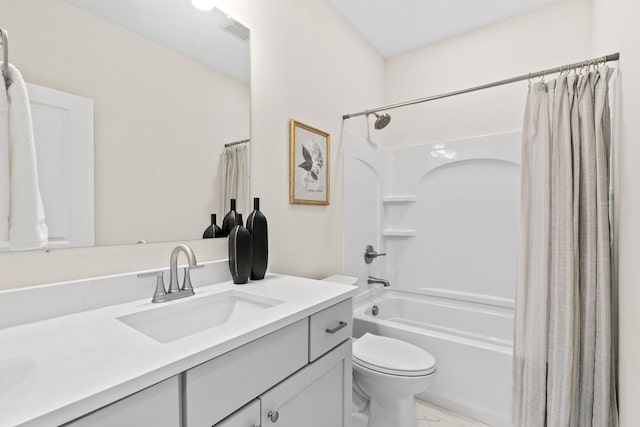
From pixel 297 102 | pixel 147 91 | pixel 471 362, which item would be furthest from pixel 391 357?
pixel 147 91

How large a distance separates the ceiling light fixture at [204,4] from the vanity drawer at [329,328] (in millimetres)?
1358

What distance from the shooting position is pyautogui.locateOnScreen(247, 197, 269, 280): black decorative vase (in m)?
1.34

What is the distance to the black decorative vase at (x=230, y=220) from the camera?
137cm

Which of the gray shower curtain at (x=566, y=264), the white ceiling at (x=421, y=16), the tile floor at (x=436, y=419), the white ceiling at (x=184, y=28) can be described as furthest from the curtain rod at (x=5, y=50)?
the tile floor at (x=436, y=419)

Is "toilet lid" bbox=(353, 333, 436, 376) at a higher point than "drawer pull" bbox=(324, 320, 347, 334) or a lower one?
lower

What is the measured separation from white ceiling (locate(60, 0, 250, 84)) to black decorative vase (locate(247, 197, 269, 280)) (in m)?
0.69

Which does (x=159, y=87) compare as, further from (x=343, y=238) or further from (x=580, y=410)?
(x=580, y=410)

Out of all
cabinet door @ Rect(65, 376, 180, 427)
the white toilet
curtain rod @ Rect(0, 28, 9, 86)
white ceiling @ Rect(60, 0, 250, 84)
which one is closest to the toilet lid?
the white toilet

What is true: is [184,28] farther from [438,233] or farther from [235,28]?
[438,233]

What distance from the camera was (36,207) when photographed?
81 centimetres

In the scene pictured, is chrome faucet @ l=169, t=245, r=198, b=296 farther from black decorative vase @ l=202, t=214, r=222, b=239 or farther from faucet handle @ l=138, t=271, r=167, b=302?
black decorative vase @ l=202, t=214, r=222, b=239

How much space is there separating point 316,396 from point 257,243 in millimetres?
650

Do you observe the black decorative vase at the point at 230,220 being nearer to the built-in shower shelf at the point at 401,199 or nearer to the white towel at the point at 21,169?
the white towel at the point at 21,169

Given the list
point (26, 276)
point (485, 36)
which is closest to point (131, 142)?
point (26, 276)
